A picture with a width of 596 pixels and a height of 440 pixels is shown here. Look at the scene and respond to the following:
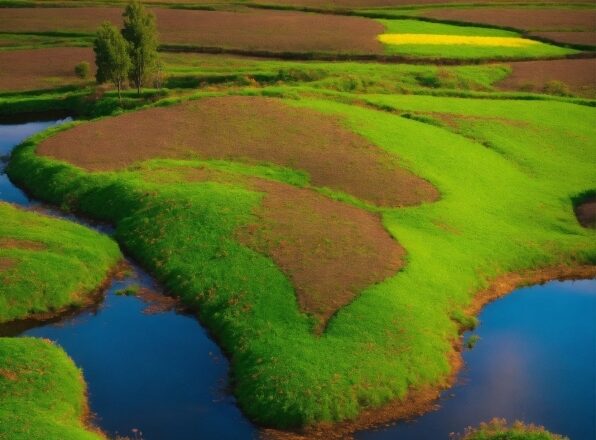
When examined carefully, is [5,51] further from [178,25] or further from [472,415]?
[472,415]

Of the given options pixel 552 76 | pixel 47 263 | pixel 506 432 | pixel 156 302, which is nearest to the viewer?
pixel 506 432

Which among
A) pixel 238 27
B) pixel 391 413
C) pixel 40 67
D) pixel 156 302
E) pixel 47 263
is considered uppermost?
pixel 238 27

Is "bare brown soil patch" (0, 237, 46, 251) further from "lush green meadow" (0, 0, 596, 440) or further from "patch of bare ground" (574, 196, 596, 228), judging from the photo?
"patch of bare ground" (574, 196, 596, 228)

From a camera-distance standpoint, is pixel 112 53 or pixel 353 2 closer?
pixel 112 53

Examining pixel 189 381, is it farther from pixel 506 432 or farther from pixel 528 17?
pixel 528 17

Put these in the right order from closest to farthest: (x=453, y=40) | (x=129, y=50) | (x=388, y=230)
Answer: (x=388, y=230) < (x=129, y=50) < (x=453, y=40)

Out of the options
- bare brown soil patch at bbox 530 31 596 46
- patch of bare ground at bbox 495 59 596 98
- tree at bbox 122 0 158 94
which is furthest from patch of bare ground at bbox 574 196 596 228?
bare brown soil patch at bbox 530 31 596 46

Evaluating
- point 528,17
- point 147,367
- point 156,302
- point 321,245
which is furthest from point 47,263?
point 528,17
